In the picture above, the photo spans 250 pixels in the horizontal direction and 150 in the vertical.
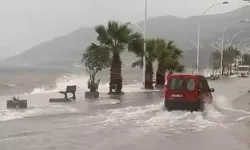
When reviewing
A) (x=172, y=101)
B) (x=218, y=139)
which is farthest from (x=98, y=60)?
(x=218, y=139)

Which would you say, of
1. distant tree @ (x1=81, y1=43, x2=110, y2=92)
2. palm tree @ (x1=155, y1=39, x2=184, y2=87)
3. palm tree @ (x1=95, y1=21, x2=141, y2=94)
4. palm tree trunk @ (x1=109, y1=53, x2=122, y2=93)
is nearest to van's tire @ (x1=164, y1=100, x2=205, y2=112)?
distant tree @ (x1=81, y1=43, x2=110, y2=92)

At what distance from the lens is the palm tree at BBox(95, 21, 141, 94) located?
3238cm

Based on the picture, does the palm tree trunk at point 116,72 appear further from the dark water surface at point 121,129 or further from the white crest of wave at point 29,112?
the dark water surface at point 121,129

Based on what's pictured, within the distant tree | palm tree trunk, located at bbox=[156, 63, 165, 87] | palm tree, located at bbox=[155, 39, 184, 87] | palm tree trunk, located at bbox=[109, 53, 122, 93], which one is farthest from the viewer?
palm tree trunk, located at bbox=[156, 63, 165, 87]

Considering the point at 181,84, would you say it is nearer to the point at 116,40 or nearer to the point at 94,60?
the point at 94,60

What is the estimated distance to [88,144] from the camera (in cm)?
1175

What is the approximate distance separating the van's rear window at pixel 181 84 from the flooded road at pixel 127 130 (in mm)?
967

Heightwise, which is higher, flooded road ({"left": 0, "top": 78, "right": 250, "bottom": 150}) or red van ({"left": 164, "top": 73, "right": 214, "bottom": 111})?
red van ({"left": 164, "top": 73, "right": 214, "bottom": 111})

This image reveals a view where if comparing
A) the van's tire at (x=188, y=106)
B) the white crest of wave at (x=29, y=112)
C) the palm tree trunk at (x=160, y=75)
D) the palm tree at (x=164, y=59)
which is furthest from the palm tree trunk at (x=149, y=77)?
the van's tire at (x=188, y=106)

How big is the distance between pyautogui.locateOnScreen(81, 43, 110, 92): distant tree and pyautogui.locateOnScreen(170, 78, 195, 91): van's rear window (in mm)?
12212

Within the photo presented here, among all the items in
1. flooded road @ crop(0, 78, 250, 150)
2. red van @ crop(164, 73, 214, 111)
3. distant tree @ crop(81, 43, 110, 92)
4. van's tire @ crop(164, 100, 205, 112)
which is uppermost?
distant tree @ crop(81, 43, 110, 92)

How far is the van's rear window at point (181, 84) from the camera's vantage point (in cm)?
1905

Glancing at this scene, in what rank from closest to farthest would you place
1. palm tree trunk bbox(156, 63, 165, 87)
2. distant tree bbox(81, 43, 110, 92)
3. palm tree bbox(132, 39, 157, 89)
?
distant tree bbox(81, 43, 110, 92)
palm tree bbox(132, 39, 157, 89)
palm tree trunk bbox(156, 63, 165, 87)

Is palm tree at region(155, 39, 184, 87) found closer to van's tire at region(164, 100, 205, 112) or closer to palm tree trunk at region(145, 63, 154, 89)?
palm tree trunk at region(145, 63, 154, 89)
